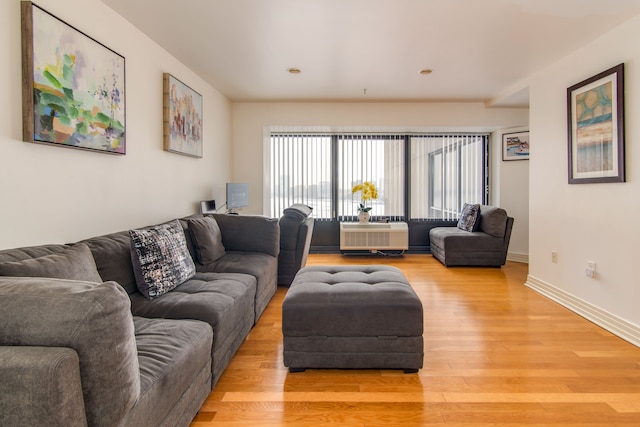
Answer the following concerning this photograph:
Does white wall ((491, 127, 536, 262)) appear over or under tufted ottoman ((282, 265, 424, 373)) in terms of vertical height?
over

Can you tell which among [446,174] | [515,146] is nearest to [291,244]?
[446,174]

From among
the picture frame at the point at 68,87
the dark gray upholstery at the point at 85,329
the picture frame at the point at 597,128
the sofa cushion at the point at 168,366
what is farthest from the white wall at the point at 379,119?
the dark gray upholstery at the point at 85,329

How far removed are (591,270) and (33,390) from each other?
3.80 m

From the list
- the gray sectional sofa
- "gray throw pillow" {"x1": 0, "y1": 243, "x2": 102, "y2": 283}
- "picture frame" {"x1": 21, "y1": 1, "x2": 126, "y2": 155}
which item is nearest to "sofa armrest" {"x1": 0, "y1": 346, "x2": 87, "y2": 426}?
the gray sectional sofa

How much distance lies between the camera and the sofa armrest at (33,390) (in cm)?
85

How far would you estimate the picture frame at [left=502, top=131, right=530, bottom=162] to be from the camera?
531 cm

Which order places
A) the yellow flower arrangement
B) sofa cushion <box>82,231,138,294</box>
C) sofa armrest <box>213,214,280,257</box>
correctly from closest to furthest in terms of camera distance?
sofa cushion <box>82,231,138,294</box> < sofa armrest <box>213,214,280,257</box> < the yellow flower arrangement

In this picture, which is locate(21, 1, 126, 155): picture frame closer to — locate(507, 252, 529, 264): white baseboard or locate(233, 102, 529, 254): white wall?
locate(233, 102, 529, 254): white wall

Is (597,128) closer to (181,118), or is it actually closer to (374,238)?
(374,238)

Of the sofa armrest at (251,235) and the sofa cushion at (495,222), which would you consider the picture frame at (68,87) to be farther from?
the sofa cushion at (495,222)

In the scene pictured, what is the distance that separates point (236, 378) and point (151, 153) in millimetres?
2094

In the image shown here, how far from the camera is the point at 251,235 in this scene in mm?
3525

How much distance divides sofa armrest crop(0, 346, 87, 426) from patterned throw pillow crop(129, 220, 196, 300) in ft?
4.23

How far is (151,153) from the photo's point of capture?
122 inches
